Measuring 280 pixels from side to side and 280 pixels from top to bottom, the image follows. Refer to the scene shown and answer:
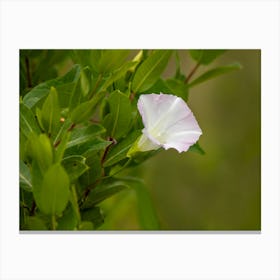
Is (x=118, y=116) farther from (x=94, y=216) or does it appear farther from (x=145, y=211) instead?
(x=145, y=211)

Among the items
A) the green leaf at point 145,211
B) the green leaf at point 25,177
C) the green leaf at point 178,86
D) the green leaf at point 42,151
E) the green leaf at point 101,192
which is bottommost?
the green leaf at point 145,211

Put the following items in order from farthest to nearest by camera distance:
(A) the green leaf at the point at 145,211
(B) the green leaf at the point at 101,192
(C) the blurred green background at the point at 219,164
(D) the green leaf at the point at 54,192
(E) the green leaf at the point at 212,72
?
(C) the blurred green background at the point at 219,164 < (A) the green leaf at the point at 145,211 < (E) the green leaf at the point at 212,72 < (B) the green leaf at the point at 101,192 < (D) the green leaf at the point at 54,192

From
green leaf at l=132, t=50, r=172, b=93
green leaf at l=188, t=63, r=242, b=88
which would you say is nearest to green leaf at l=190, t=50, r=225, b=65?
green leaf at l=188, t=63, r=242, b=88

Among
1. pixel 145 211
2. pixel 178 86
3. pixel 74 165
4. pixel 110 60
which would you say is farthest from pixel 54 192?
pixel 145 211

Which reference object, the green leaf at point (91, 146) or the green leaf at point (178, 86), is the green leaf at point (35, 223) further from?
the green leaf at point (178, 86)

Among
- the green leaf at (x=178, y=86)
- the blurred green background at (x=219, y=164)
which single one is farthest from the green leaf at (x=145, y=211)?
the blurred green background at (x=219, y=164)

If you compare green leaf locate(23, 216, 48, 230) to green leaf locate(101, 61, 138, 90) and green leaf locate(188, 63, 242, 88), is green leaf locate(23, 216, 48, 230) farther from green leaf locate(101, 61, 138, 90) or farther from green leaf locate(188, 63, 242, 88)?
green leaf locate(188, 63, 242, 88)
